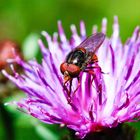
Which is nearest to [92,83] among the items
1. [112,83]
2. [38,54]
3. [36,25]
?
[112,83]

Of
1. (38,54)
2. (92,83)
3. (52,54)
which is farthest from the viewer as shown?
(38,54)

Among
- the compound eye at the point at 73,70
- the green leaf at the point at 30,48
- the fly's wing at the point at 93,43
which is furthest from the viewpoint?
the green leaf at the point at 30,48

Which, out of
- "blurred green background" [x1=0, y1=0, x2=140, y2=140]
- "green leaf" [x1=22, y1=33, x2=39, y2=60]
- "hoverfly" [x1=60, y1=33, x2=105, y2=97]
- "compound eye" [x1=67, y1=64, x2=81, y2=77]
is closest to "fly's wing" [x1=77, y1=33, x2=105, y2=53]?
"hoverfly" [x1=60, y1=33, x2=105, y2=97]

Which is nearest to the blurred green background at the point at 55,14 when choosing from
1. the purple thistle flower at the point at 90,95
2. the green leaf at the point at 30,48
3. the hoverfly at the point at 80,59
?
the green leaf at the point at 30,48

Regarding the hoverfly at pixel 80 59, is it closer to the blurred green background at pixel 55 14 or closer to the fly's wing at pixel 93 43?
the fly's wing at pixel 93 43

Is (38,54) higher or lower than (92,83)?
higher

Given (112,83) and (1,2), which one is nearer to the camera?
(112,83)

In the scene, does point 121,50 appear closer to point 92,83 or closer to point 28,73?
point 92,83
